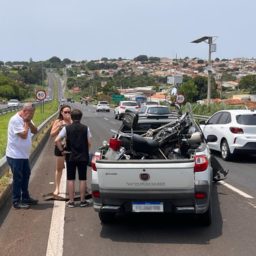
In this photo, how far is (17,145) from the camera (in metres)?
8.17

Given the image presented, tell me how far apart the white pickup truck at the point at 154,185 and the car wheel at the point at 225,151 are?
8.09 m

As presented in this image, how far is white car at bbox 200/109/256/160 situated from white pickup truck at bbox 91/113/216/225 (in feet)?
25.6

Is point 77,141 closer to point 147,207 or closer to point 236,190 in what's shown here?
point 147,207

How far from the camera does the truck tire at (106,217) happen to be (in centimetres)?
716

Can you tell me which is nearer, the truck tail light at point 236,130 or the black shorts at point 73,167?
the black shorts at point 73,167

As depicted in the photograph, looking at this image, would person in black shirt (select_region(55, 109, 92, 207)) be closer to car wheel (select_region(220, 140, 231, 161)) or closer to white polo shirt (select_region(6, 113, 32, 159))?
white polo shirt (select_region(6, 113, 32, 159))

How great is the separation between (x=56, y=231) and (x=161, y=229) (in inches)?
56.0

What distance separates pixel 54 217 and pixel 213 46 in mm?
28203

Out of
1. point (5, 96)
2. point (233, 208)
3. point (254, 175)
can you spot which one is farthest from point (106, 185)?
point (5, 96)

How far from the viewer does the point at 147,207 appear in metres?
6.64

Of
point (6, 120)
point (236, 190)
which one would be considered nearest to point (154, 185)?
point (236, 190)

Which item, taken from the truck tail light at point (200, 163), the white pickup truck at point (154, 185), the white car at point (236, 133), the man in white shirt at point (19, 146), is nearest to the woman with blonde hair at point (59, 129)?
the man in white shirt at point (19, 146)

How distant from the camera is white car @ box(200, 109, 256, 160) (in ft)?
46.8

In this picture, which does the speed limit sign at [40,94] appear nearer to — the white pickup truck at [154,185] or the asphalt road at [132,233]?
the asphalt road at [132,233]
